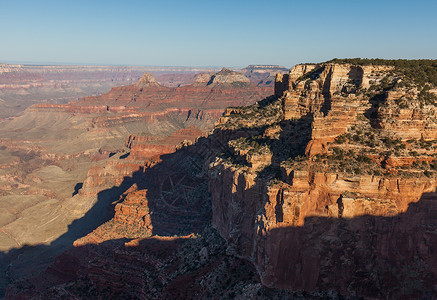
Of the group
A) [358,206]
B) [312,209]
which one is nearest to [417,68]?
[358,206]

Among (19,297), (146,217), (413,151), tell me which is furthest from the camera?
(146,217)

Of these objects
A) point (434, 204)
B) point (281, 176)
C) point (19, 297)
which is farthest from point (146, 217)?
point (434, 204)

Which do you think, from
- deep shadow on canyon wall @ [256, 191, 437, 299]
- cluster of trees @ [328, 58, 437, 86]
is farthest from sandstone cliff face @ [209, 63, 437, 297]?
cluster of trees @ [328, 58, 437, 86]

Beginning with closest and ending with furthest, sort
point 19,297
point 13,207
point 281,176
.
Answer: point 281,176, point 19,297, point 13,207

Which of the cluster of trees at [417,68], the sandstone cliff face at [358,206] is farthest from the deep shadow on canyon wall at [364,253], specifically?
the cluster of trees at [417,68]

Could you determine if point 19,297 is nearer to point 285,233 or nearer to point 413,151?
point 285,233

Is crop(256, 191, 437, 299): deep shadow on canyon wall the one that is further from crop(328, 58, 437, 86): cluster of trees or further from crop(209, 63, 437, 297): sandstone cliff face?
crop(328, 58, 437, 86): cluster of trees

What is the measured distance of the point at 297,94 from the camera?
44.3 meters

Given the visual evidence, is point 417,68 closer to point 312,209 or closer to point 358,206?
point 358,206

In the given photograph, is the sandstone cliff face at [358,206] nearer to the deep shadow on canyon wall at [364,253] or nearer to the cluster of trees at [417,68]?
the deep shadow on canyon wall at [364,253]

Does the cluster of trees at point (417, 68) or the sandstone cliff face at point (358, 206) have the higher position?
the cluster of trees at point (417, 68)

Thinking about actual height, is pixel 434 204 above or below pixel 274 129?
below

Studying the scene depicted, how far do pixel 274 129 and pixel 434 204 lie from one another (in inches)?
762

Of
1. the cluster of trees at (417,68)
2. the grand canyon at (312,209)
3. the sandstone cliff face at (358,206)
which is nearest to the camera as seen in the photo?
the sandstone cliff face at (358,206)
